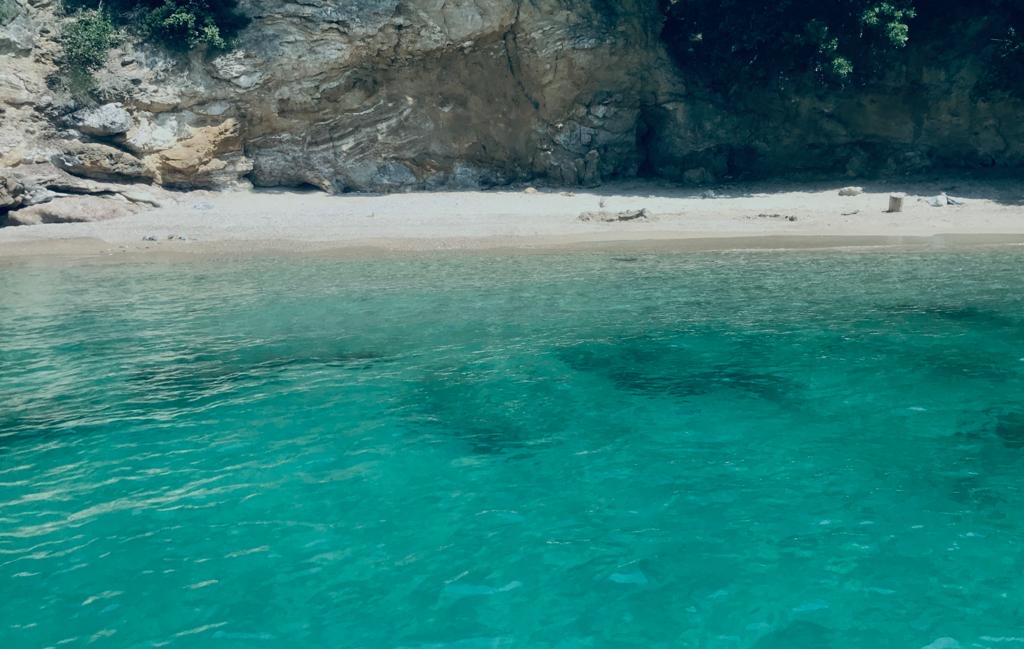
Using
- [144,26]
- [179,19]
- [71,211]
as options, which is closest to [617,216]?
[179,19]

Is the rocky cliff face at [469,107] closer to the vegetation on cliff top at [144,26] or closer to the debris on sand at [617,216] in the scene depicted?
the vegetation on cliff top at [144,26]

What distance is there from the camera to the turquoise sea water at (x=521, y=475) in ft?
14.8

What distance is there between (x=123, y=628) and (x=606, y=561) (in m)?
2.63

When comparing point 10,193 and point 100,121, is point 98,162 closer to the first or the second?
point 100,121

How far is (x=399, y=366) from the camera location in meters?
9.23

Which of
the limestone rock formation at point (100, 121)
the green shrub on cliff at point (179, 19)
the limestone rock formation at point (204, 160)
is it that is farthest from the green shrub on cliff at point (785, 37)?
the limestone rock formation at point (100, 121)

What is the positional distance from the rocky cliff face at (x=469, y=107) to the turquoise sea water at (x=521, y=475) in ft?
37.2

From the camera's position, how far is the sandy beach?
17.7m

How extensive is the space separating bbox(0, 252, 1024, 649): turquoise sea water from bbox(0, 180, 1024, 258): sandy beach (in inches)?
231

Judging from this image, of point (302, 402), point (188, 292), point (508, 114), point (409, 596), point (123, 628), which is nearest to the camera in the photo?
point (123, 628)

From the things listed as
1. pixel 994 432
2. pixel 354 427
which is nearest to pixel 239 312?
pixel 354 427

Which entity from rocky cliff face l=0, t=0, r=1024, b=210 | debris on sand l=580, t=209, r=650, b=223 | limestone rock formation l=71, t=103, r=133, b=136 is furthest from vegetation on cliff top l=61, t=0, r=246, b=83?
debris on sand l=580, t=209, r=650, b=223

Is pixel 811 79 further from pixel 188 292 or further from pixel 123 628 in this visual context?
pixel 123 628

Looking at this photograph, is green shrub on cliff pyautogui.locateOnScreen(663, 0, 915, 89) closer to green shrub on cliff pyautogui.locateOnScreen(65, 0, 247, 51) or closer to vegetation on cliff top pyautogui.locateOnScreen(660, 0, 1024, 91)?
vegetation on cliff top pyautogui.locateOnScreen(660, 0, 1024, 91)
